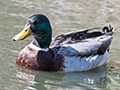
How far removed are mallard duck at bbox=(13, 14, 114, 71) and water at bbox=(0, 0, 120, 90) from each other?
0.18 metres

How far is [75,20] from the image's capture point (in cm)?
1202

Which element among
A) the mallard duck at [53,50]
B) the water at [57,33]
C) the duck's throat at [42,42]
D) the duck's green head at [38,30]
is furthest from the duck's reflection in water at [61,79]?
the duck's green head at [38,30]

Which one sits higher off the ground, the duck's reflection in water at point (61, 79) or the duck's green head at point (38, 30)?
the duck's green head at point (38, 30)

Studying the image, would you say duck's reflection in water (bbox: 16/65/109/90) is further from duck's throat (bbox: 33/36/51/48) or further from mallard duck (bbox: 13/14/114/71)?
duck's throat (bbox: 33/36/51/48)

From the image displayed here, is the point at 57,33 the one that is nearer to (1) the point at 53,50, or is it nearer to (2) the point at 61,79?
(1) the point at 53,50

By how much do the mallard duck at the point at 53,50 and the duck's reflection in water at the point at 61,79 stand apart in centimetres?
14

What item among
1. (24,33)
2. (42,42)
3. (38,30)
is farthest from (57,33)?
(24,33)

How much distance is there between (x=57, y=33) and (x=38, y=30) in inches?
98.3

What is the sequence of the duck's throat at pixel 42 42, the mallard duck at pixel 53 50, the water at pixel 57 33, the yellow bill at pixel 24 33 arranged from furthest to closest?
the duck's throat at pixel 42 42
the mallard duck at pixel 53 50
the yellow bill at pixel 24 33
the water at pixel 57 33

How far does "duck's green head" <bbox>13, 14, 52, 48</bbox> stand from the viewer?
8.23 m

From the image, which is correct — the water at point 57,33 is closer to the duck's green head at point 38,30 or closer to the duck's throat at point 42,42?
the duck's throat at point 42,42

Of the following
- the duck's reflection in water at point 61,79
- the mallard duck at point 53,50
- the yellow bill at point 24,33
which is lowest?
the duck's reflection in water at point 61,79

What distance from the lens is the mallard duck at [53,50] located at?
8391 mm

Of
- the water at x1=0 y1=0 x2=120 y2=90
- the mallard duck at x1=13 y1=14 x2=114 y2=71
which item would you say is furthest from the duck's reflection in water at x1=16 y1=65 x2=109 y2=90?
the mallard duck at x1=13 y1=14 x2=114 y2=71
